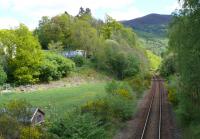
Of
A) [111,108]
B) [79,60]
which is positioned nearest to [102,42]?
[79,60]

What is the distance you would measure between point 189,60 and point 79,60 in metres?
100.0

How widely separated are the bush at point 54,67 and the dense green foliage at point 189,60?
67927 mm

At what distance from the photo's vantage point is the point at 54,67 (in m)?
112

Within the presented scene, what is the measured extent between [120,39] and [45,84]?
34.2 m

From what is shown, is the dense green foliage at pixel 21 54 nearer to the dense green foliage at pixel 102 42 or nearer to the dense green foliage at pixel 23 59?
the dense green foliage at pixel 23 59

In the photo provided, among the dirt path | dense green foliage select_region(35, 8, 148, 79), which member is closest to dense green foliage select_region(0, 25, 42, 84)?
dense green foliage select_region(35, 8, 148, 79)

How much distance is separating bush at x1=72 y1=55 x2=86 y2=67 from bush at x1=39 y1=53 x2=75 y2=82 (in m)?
10.9

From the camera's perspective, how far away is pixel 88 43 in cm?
14175

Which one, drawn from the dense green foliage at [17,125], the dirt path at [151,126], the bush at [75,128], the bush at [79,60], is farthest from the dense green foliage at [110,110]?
the bush at [79,60]

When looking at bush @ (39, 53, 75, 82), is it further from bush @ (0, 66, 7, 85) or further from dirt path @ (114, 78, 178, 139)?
dirt path @ (114, 78, 178, 139)

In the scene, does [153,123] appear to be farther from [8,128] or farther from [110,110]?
[8,128]

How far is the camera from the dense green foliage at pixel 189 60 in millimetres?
31688

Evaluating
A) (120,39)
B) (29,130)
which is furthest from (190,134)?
(120,39)

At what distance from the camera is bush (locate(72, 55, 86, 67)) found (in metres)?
133
